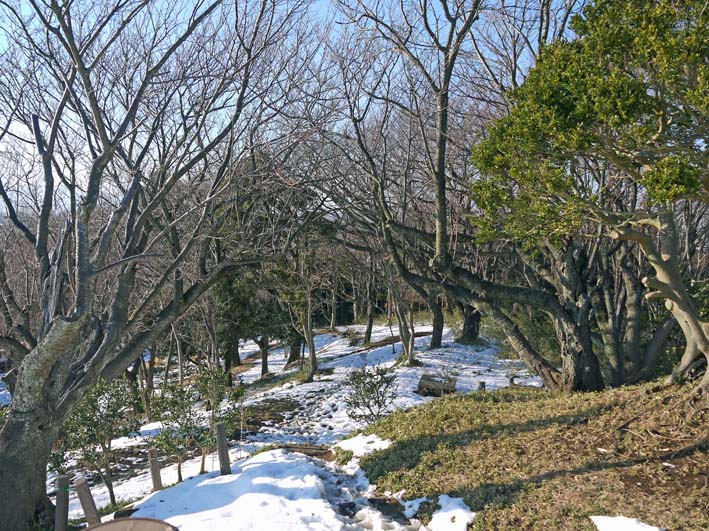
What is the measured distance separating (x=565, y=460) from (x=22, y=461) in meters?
5.73

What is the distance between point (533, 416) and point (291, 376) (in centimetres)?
1219

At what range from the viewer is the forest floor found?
15.1ft

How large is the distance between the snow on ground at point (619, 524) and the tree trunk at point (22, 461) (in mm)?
5510

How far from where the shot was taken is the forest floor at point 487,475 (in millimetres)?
4602

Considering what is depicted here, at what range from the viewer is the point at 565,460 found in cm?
546

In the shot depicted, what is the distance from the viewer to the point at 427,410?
845 cm

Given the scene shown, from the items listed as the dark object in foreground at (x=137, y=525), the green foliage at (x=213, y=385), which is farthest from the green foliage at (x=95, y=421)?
the dark object in foreground at (x=137, y=525)

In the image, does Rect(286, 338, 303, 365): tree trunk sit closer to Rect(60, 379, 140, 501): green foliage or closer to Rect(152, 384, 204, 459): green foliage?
Rect(60, 379, 140, 501): green foliage

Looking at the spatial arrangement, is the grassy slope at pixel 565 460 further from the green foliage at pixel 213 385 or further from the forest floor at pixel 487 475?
the green foliage at pixel 213 385

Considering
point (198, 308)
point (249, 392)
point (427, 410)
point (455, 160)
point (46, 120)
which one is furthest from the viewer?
point (249, 392)

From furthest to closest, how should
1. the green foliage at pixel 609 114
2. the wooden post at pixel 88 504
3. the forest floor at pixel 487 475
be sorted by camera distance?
the wooden post at pixel 88 504 → the forest floor at pixel 487 475 → the green foliage at pixel 609 114

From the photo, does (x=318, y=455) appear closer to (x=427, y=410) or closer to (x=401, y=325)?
(x=427, y=410)

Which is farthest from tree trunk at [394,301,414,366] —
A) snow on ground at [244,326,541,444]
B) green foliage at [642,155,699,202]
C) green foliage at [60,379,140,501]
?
green foliage at [642,155,699,202]

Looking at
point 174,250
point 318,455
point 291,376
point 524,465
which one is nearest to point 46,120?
point 174,250
